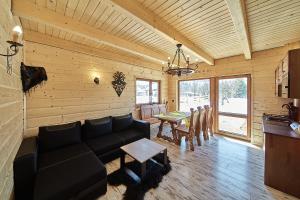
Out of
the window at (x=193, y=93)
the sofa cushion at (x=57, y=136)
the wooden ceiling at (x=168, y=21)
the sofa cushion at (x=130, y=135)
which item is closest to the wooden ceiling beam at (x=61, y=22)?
the wooden ceiling at (x=168, y=21)

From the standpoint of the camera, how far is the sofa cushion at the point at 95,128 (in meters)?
2.99

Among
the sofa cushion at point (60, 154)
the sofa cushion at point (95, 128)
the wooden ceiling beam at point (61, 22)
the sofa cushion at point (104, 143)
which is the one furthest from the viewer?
the sofa cushion at point (95, 128)

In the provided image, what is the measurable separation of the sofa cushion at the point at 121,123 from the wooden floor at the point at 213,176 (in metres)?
0.88

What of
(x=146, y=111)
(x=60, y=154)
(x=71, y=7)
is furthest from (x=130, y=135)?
(x=71, y=7)

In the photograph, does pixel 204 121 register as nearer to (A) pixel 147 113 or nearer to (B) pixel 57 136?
(A) pixel 147 113

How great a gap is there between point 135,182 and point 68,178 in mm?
988

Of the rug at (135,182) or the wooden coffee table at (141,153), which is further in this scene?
the wooden coffee table at (141,153)

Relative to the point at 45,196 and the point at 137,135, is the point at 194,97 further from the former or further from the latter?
the point at 45,196

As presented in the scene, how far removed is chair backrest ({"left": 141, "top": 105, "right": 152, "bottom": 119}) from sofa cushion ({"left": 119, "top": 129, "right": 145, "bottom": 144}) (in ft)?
3.77

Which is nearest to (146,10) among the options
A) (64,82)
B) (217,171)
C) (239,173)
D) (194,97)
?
(64,82)

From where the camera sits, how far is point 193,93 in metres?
5.32

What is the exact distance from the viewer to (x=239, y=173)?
2.43 m

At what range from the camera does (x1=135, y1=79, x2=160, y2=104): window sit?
4.82 m

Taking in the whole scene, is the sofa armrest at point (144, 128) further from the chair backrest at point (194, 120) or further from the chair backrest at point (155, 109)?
the chair backrest at point (155, 109)
